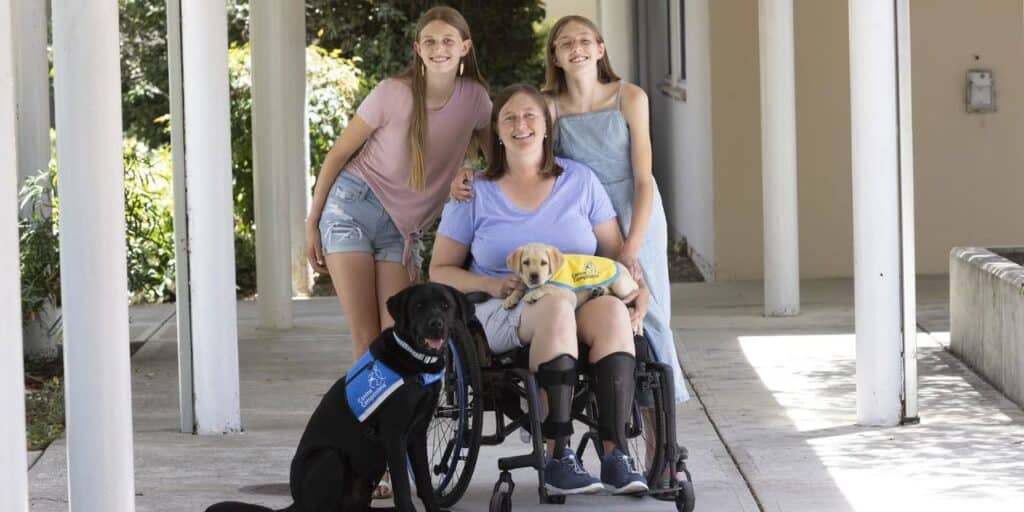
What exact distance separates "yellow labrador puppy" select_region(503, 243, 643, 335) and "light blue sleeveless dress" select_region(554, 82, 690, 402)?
0.31 metres

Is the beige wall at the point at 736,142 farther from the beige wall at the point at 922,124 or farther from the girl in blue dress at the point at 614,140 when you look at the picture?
the girl in blue dress at the point at 614,140

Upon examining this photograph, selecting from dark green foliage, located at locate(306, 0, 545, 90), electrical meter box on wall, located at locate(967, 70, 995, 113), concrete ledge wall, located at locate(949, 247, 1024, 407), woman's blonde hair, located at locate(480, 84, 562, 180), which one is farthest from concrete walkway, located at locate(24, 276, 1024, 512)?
dark green foliage, located at locate(306, 0, 545, 90)

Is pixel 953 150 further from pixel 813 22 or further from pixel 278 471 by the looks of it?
pixel 278 471

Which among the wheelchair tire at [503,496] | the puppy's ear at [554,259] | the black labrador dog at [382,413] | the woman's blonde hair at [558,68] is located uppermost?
the woman's blonde hair at [558,68]

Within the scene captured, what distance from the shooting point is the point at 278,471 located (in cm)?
643

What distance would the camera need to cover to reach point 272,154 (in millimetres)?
10523

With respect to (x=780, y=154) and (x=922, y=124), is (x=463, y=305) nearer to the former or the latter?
(x=780, y=154)

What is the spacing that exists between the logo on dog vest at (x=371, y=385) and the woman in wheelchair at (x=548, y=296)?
386 mm

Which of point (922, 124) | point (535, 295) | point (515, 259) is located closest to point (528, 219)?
point (515, 259)

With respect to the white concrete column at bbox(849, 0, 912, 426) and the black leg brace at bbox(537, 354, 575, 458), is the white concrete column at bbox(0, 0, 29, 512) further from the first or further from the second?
the white concrete column at bbox(849, 0, 912, 426)

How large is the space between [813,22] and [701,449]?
20.0 feet

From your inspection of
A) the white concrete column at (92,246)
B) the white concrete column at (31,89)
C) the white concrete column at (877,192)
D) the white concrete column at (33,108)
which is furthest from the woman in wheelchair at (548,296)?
the white concrete column at (31,89)

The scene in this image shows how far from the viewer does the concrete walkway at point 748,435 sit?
5848mm

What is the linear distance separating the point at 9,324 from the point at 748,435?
366 centimetres
